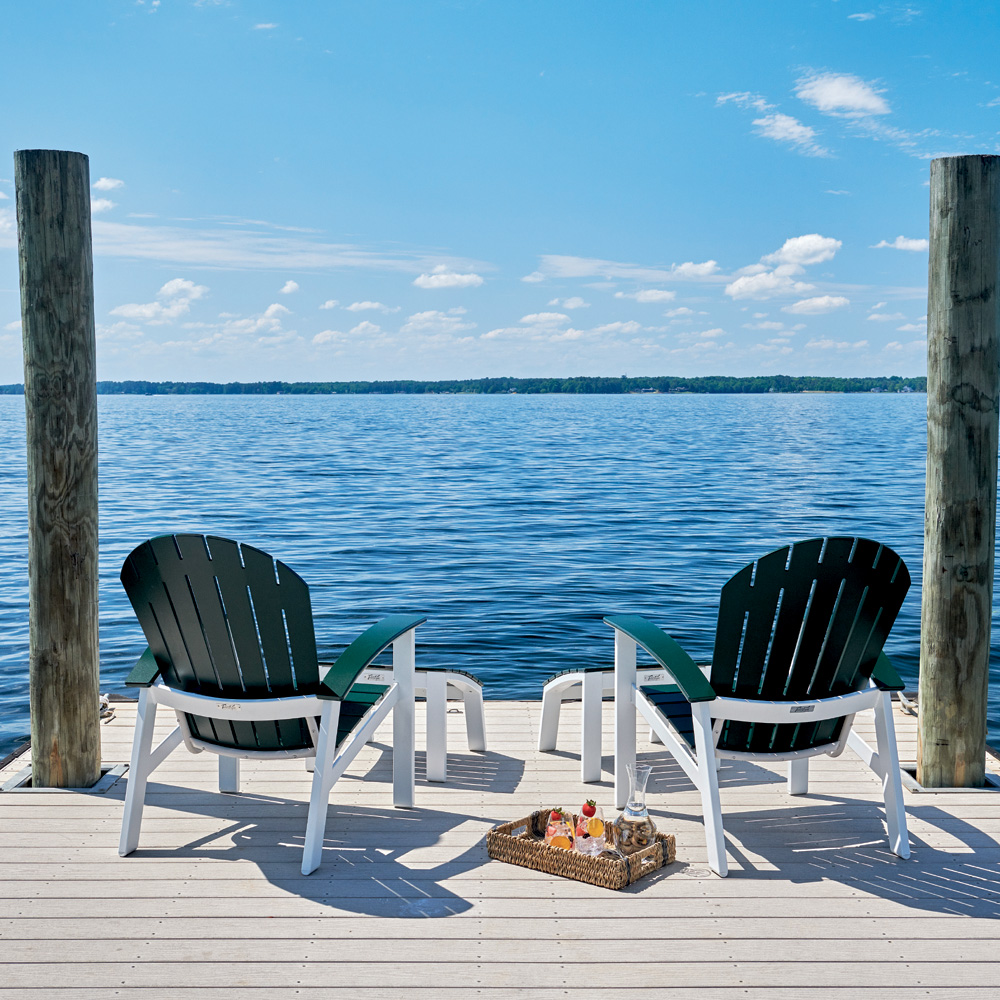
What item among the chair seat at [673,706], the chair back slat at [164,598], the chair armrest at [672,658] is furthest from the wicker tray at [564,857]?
the chair back slat at [164,598]

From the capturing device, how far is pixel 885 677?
111 inches

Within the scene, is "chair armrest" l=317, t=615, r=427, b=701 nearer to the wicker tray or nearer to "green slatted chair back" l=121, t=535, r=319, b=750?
"green slatted chair back" l=121, t=535, r=319, b=750

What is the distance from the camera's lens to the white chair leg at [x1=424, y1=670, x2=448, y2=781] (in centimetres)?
331

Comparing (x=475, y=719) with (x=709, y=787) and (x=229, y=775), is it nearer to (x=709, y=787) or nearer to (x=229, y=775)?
(x=229, y=775)

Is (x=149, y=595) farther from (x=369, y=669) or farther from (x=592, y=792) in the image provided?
(x=592, y=792)

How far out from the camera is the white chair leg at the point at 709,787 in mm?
2607

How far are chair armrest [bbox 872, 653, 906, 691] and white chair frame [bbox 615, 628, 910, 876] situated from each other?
2cm

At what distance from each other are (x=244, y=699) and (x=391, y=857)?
0.59 metres

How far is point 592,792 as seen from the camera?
3.21m

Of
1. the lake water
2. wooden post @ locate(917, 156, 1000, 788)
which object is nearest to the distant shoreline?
the lake water

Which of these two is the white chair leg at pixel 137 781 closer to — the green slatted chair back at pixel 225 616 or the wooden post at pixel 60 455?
the green slatted chair back at pixel 225 616

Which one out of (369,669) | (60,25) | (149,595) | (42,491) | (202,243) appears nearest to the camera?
(149,595)

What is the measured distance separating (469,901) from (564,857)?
0.90 ft

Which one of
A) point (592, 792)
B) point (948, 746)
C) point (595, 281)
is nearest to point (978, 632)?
point (948, 746)
